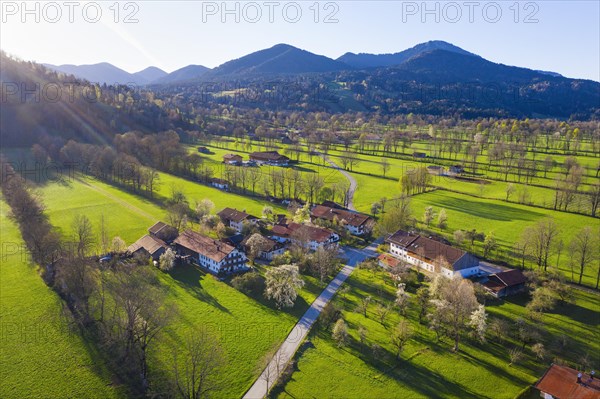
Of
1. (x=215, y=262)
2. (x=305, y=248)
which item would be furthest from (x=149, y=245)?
(x=305, y=248)

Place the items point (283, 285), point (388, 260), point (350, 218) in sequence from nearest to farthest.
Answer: point (283, 285) → point (388, 260) → point (350, 218)

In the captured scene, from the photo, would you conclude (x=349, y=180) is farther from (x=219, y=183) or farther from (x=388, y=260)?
(x=388, y=260)

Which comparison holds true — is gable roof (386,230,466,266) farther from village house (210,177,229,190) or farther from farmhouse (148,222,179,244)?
village house (210,177,229,190)

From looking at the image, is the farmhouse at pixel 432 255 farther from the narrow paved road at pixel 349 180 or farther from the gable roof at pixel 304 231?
A: the narrow paved road at pixel 349 180

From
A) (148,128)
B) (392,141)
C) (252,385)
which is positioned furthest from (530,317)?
(148,128)

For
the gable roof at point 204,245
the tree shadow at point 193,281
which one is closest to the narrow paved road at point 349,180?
the gable roof at point 204,245

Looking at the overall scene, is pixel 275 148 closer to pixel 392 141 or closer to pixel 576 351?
pixel 392 141
